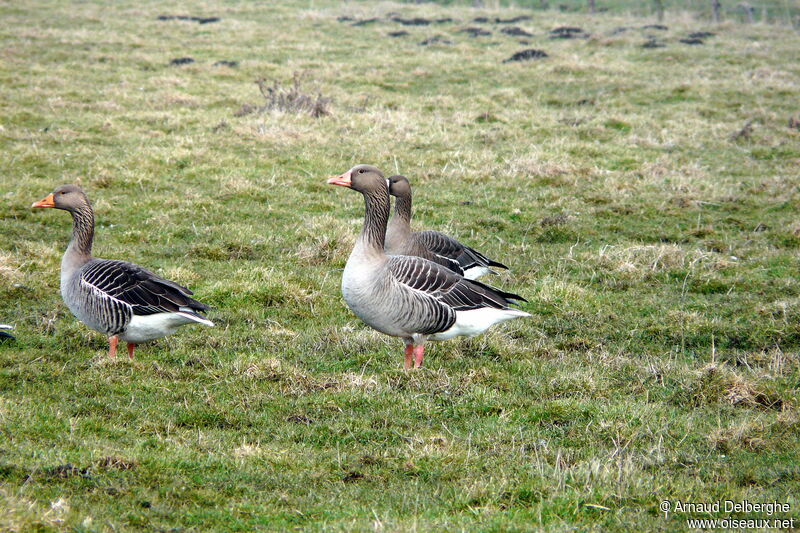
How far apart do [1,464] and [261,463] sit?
185 centimetres

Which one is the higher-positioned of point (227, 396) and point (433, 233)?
point (433, 233)

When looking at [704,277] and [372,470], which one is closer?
[372,470]

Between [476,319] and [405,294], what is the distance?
82 centimetres

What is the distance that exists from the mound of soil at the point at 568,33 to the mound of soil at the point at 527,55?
8276 millimetres

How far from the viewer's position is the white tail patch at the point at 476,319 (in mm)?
7812

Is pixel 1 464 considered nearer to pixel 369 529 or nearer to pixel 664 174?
pixel 369 529

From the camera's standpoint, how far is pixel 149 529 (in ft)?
16.2

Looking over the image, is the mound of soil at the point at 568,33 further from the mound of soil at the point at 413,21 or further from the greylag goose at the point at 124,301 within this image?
the greylag goose at the point at 124,301

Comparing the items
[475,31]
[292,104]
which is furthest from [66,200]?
[475,31]

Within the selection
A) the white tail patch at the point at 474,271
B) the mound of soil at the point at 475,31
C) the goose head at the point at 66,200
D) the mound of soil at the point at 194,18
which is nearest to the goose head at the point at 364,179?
the white tail patch at the point at 474,271

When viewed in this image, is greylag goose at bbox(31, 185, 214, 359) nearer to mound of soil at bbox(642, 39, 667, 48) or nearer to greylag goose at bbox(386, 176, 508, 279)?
greylag goose at bbox(386, 176, 508, 279)

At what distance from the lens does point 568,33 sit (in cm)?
4084

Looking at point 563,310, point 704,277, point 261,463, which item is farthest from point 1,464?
point 704,277

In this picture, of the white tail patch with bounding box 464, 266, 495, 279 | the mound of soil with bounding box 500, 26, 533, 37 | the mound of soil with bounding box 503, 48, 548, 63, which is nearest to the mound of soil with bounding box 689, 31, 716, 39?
the mound of soil with bounding box 500, 26, 533, 37
